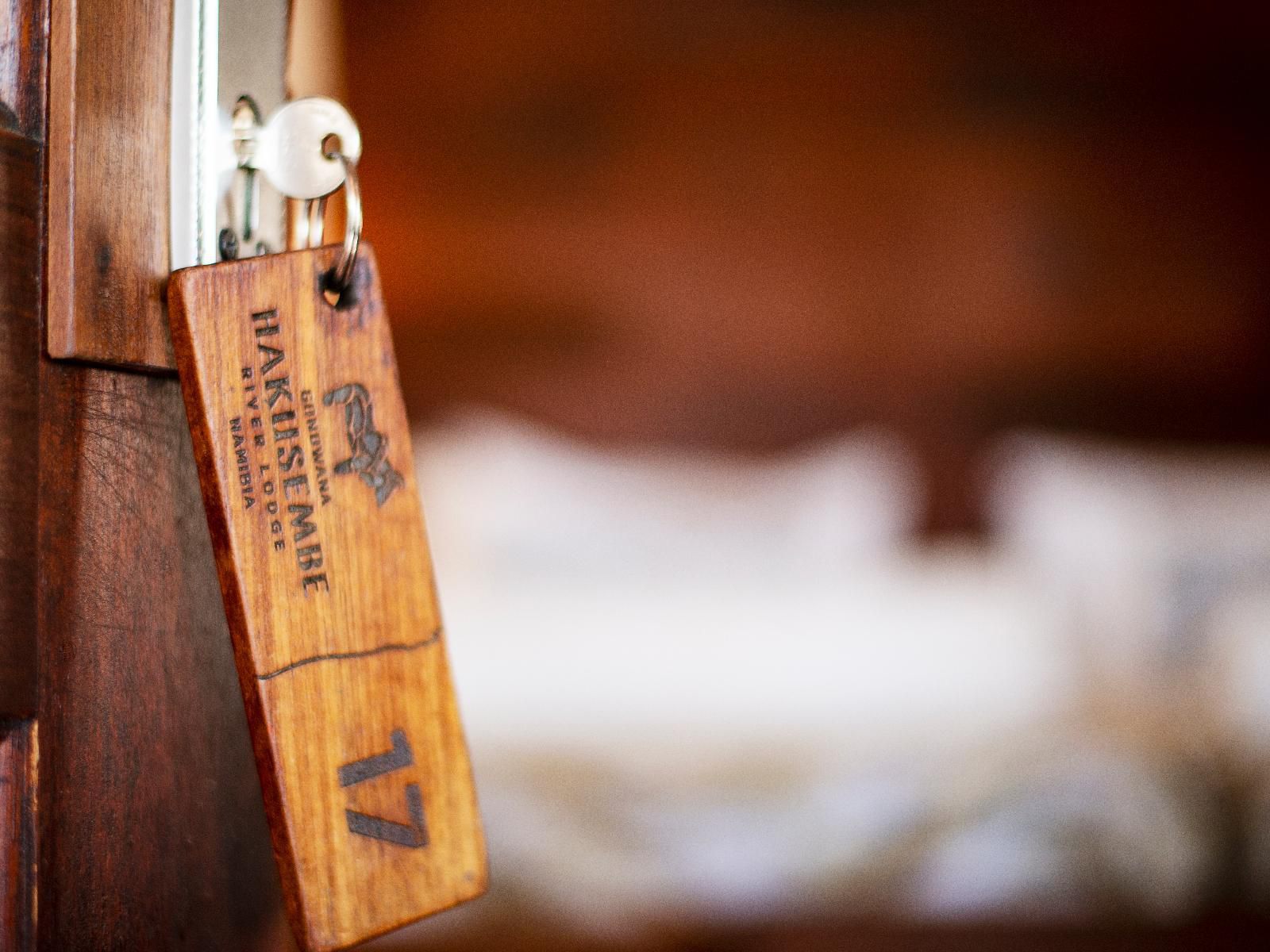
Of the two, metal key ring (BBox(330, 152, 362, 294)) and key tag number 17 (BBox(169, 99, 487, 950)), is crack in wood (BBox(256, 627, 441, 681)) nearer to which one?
key tag number 17 (BBox(169, 99, 487, 950))

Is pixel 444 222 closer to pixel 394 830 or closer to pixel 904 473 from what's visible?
pixel 904 473

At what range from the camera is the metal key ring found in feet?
0.99

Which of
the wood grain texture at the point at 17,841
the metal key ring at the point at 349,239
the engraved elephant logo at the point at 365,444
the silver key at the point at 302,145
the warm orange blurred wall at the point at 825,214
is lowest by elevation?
the wood grain texture at the point at 17,841

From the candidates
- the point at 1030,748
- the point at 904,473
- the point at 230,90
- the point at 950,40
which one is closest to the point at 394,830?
the point at 230,90

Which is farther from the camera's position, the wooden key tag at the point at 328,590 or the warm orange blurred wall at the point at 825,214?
the warm orange blurred wall at the point at 825,214

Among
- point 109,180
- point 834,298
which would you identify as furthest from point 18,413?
point 834,298

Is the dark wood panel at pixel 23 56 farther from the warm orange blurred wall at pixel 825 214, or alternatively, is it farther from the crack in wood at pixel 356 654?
the warm orange blurred wall at pixel 825 214

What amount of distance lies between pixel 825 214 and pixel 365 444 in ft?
7.08

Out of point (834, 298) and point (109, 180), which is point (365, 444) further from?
point (834, 298)

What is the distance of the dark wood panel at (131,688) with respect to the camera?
249mm

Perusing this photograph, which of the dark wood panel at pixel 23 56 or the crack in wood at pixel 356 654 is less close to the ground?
→ the dark wood panel at pixel 23 56

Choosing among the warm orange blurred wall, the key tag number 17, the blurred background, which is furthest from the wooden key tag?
the warm orange blurred wall

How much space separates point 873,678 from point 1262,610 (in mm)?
830

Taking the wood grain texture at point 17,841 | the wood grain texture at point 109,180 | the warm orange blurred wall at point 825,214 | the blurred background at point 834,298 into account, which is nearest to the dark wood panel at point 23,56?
the wood grain texture at point 109,180
